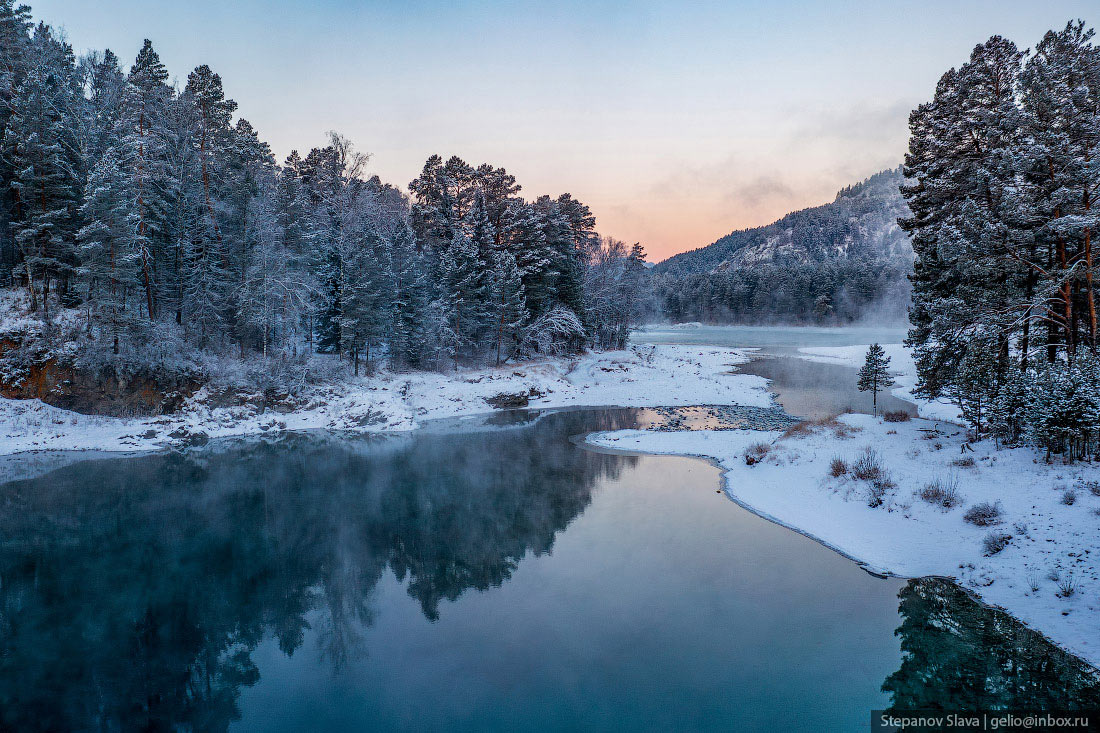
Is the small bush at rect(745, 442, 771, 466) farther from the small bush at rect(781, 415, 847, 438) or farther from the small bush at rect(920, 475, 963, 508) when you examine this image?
the small bush at rect(920, 475, 963, 508)

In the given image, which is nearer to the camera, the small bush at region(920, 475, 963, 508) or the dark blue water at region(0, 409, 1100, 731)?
the dark blue water at region(0, 409, 1100, 731)

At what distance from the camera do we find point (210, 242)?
3195 cm

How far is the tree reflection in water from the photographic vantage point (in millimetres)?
8781

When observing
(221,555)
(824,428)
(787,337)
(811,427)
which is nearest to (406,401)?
(221,555)

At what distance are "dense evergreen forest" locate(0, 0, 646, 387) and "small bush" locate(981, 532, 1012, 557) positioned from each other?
3251 centimetres

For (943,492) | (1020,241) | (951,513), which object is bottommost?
(951,513)

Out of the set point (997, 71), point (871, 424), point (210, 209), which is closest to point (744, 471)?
point (871, 424)

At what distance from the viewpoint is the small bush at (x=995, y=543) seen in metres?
11.3

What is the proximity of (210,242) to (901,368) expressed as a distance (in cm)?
6325

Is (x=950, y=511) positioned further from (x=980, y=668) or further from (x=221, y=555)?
(x=221, y=555)

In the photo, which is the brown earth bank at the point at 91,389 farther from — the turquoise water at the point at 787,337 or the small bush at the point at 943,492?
the turquoise water at the point at 787,337

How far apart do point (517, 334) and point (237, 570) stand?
108ft

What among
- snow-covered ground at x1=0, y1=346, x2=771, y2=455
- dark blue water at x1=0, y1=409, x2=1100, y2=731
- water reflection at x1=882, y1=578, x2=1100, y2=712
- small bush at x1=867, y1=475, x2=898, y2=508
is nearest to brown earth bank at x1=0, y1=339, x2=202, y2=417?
snow-covered ground at x1=0, y1=346, x2=771, y2=455

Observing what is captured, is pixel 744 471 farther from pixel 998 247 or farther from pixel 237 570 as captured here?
→ pixel 237 570
